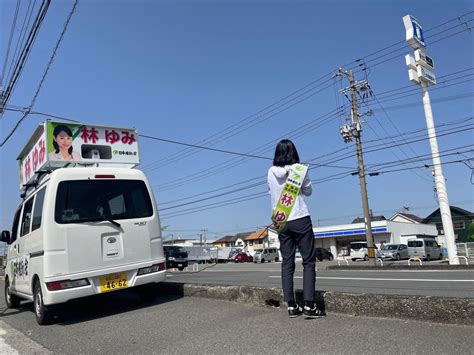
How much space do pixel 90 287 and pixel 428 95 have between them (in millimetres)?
23293

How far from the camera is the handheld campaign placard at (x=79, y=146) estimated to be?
7570 mm

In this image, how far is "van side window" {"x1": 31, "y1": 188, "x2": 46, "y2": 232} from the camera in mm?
6645

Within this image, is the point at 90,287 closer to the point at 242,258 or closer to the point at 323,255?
the point at 323,255

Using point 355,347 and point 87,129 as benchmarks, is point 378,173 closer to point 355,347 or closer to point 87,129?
point 87,129

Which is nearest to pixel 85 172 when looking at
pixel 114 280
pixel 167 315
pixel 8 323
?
pixel 114 280

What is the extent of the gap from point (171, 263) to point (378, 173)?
1652cm

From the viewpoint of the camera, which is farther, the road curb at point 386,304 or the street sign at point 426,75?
the street sign at point 426,75

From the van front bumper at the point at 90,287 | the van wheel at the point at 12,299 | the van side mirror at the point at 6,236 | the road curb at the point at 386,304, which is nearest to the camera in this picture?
the road curb at the point at 386,304

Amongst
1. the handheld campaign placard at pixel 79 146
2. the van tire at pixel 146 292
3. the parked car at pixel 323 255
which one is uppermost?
the handheld campaign placard at pixel 79 146

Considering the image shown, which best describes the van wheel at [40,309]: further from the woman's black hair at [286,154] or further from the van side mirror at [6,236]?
the woman's black hair at [286,154]

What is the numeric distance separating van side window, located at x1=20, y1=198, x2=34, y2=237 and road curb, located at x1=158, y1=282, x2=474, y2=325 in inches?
152

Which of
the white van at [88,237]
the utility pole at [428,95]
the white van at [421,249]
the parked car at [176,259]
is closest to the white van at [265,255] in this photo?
the white van at [421,249]

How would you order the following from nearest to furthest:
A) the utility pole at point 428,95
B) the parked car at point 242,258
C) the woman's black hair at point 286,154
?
1. the woman's black hair at point 286,154
2. the utility pole at point 428,95
3. the parked car at point 242,258

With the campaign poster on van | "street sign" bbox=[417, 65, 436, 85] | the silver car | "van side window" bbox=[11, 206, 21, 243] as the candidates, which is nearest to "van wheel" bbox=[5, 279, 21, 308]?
"van side window" bbox=[11, 206, 21, 243]
